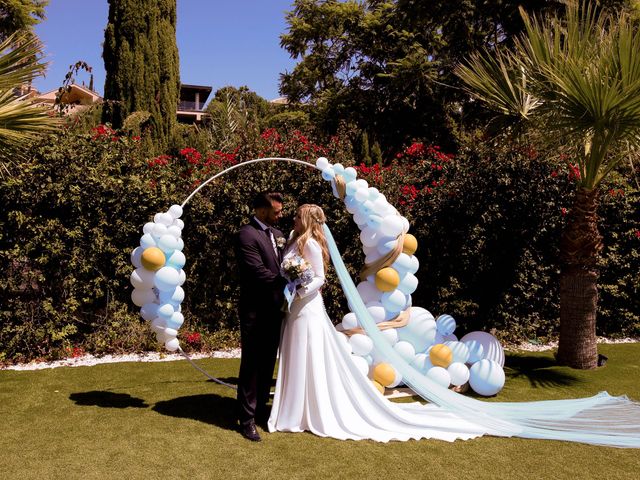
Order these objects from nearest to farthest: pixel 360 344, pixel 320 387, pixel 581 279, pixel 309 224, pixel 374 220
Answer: pixel 320 387, pixel 309 224, pixel 360 344, pixel 374 220, pixel 581 279

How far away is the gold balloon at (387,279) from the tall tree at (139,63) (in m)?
10.9

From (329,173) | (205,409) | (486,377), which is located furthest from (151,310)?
(486,377)

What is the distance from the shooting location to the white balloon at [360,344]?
A: 615 cm

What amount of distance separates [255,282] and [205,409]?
62.5 inches

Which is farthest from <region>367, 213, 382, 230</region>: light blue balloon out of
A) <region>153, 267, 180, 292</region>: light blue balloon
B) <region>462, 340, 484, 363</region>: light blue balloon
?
<region>153, 267, 180, 292</region>: light blue balloon

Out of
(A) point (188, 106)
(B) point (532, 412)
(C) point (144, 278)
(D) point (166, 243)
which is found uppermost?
(A) point (188, 106)

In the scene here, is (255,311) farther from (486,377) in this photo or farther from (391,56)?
(391,56)

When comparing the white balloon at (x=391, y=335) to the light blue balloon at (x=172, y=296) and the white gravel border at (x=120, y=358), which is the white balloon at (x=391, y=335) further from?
the white gravel border at (x=120, y=358)

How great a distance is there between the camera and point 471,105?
63.4 ft

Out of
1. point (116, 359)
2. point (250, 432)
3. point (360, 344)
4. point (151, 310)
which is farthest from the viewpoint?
point (116, 359)

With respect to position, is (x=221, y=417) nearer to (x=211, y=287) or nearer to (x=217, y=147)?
(x=211, y=287)

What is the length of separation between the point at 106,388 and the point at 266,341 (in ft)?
8.30

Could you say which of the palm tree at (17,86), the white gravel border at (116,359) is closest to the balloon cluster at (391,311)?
the white gravel border at (116,359)

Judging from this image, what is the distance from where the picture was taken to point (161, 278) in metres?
5.53
